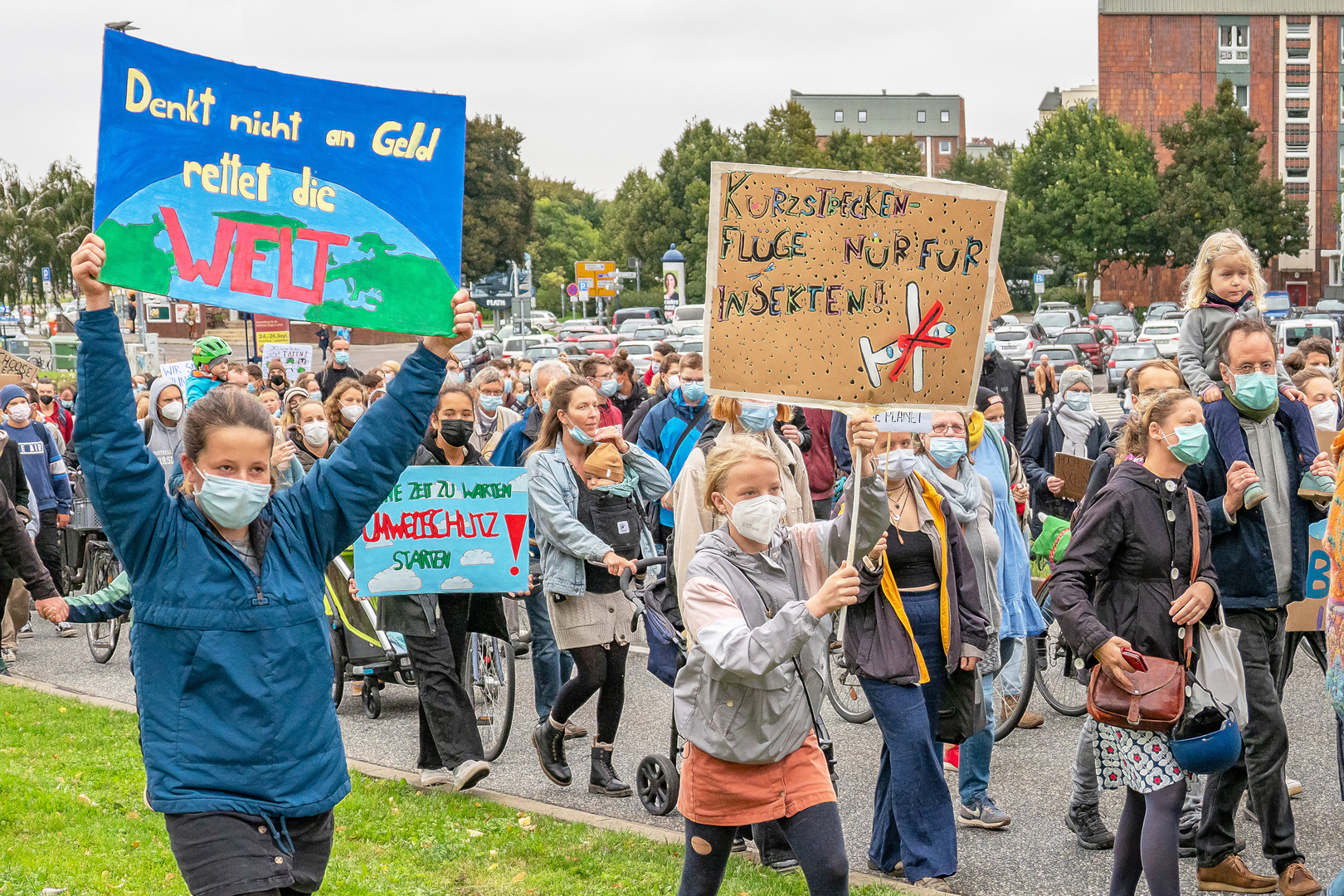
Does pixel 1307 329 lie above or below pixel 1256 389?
above

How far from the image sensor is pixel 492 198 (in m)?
74.5

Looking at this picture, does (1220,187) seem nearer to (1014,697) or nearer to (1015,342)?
(1015,342)

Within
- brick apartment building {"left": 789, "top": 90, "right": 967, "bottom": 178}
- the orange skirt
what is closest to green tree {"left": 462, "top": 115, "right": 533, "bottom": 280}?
the orange skirt

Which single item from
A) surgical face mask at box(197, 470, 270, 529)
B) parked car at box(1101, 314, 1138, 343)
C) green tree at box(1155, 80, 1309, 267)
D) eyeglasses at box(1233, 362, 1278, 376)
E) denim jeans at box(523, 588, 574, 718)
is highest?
green tree at box(1155, 80, 1309, 267)

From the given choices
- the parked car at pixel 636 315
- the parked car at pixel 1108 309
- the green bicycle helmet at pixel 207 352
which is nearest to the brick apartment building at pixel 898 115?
the parked car at pixel 1108 309

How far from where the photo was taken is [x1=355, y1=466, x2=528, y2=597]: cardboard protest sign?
7234 mm

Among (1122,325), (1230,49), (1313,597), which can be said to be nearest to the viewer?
(1313,597)

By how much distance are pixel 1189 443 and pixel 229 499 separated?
3.31 m

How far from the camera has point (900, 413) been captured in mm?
4875

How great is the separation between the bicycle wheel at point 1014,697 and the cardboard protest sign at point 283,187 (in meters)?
4.62

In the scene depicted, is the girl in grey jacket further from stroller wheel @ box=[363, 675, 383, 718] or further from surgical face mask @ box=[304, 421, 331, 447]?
stroller wheel @ box=[363, 675, 383, 718]

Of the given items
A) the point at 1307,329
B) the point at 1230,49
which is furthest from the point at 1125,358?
the point at 1230,49

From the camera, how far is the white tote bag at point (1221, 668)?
4.93 metres

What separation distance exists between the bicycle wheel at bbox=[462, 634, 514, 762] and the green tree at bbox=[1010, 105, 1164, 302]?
65.6m
